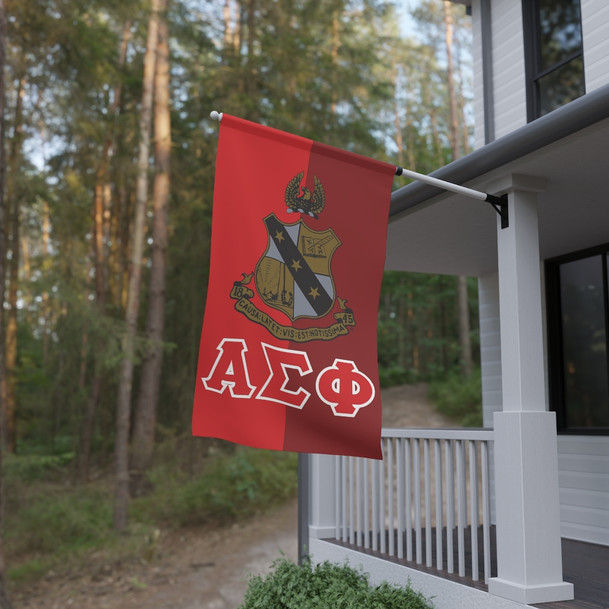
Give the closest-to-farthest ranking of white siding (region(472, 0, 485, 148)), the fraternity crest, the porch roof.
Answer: the fraternity crest, the porch roof, white siding (region(472, 0, 485, 148))

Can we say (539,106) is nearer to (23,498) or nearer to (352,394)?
(352,394)

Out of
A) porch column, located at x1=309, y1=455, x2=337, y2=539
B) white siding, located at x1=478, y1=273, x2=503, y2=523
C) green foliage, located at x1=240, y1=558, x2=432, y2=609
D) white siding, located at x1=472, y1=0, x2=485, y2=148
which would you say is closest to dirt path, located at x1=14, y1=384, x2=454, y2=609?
porch column, located at x1=309, y1=455, x2=337, y2=539

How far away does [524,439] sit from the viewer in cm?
421

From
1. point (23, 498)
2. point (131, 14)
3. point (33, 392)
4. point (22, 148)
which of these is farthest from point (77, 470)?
point (131, 14)

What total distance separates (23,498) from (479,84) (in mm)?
10836

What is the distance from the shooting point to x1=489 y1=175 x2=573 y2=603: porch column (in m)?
4.10

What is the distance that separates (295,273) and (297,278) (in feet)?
0.10

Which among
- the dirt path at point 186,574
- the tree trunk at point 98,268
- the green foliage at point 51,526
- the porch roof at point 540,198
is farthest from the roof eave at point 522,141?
the tree trunk at point 98,268

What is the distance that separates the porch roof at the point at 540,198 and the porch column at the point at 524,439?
210 mm

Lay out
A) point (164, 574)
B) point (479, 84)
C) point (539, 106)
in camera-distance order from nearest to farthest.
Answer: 1. point (539, 106)
2. point (479, 84)
3. point (164, 574)

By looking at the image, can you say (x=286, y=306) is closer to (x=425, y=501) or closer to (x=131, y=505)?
(x=425, y=501)

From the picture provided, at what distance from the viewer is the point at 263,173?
3.92 metres

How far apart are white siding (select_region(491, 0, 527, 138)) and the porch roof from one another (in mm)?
1326

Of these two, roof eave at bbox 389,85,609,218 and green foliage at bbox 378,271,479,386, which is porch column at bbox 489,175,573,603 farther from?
green foliage at bbox 378,271,479,386
